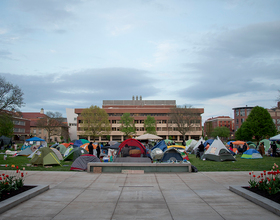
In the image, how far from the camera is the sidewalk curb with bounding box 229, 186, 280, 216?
5.88 metres

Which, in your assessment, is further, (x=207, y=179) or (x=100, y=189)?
(x=207, y=179)

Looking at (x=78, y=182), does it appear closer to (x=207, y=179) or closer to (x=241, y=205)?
(x=207, y=179)

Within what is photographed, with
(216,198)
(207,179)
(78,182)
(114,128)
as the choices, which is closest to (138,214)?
(216,198)

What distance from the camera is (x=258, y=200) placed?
6617mm

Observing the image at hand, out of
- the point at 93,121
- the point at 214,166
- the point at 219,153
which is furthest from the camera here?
the point at 93,121

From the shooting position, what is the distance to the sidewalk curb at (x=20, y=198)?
20.0 feet

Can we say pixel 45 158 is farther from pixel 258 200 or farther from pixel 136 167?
pixel 258 200

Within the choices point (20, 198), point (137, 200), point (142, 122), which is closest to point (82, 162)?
point (20, 198)

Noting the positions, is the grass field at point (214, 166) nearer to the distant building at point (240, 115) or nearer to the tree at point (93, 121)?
the tree at point (93, 121)

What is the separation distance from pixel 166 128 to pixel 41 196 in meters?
74.9

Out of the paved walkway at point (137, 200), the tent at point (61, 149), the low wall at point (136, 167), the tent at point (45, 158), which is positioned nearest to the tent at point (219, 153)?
the low wall at point (136, 167)

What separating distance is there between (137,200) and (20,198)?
11.1 feet

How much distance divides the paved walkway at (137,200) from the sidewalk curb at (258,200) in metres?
0.15

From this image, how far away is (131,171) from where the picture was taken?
42.2 ft
